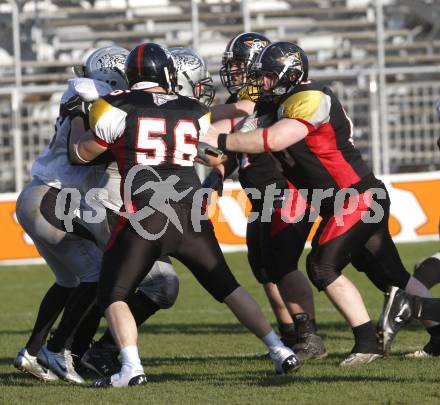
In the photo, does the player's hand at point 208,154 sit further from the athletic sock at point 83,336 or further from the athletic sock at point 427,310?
the athletic sock at point 83,336

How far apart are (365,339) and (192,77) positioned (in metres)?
1.77


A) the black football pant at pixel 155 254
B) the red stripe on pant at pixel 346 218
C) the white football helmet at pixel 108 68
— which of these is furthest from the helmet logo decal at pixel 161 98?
the red stripe on pant at pixel 346 218

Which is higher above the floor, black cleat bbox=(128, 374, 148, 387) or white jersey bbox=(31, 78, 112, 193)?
white jersey bbox=(31, 78, 112, 193)

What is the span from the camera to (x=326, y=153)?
5898 mm

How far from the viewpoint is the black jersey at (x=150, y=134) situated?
527 cm

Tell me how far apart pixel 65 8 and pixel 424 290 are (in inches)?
481

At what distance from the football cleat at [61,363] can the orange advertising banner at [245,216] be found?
262 inches

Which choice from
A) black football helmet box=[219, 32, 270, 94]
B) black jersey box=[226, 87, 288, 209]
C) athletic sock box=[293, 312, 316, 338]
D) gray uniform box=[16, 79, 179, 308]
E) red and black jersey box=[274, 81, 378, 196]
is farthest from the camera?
black football helmet box=[219, 32, 270, 94]

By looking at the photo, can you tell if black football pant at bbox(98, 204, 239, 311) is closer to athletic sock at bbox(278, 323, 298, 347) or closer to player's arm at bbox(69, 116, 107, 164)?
player's arm at bbox(69, 116, 107, 164)

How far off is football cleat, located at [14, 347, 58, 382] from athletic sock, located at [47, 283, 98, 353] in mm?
126

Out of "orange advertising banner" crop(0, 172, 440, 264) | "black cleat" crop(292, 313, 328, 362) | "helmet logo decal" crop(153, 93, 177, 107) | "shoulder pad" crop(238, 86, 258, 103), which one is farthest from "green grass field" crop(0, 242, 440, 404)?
"orange advertising banner" crop(0, 172, 440, 264)

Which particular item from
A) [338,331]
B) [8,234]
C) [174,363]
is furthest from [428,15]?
[174,363]

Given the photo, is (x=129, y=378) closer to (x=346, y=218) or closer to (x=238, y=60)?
(x=346, y=218)

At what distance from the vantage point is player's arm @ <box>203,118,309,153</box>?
5469 millimetres
